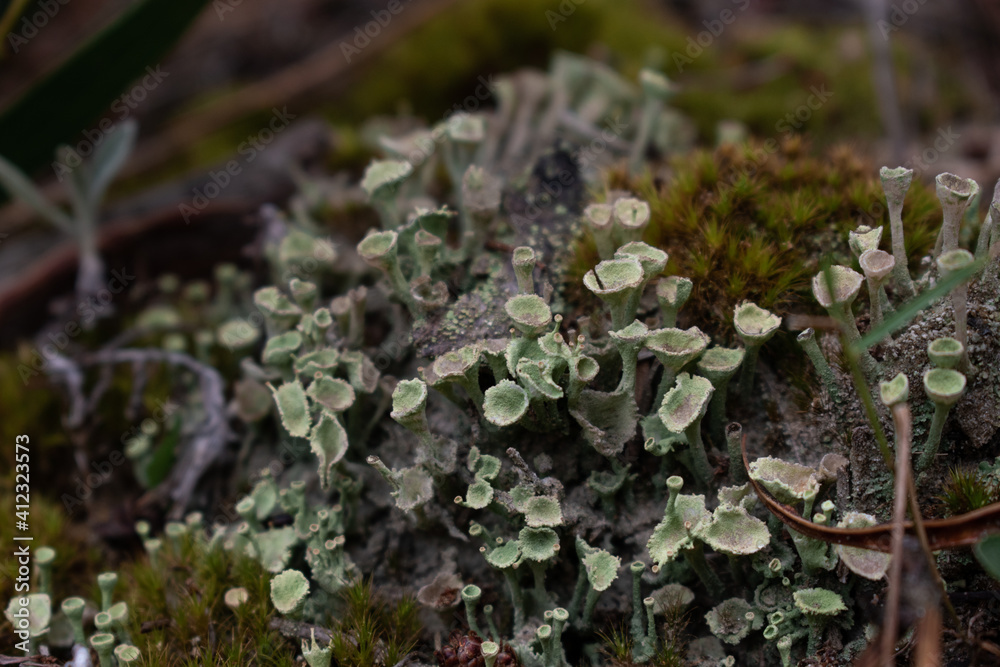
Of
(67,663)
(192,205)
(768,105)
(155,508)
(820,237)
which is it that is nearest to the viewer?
(67,663)

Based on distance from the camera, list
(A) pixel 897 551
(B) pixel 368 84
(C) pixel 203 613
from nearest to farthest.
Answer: (A) pixel 897 551
(C) pixel 203 613
(B) pixel 368 84

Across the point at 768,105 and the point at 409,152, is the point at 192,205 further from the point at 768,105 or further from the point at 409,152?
the point at 768,105

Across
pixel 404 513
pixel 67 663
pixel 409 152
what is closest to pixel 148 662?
pixel 67 663

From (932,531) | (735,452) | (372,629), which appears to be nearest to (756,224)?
(735,452)

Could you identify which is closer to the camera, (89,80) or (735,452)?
(735,452)

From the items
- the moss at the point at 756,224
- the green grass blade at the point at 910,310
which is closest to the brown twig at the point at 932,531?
the green grass blade at the point at 910,310

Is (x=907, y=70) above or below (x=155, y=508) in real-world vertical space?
below

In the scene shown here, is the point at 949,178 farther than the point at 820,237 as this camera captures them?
No

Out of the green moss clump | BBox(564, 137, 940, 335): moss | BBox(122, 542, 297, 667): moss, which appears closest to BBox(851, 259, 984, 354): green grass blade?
BBox(564, 137, 940, 335): moss

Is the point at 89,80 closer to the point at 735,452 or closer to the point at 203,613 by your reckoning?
the point at 203,613
